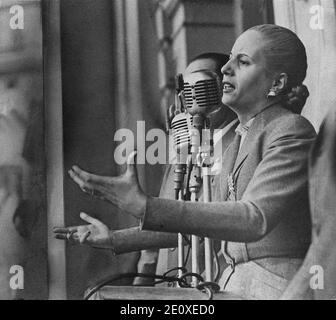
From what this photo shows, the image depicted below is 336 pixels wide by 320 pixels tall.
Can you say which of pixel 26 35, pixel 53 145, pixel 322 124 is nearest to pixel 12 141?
pixel 53 145

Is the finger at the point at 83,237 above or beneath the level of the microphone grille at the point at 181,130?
beneath

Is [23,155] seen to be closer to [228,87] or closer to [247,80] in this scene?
[228,87]

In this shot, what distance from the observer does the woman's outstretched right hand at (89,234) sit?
22.3ft

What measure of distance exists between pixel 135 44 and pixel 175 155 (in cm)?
91

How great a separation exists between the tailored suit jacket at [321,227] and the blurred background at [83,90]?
0.25 metres

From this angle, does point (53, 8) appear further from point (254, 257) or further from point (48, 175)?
point (254, 257)

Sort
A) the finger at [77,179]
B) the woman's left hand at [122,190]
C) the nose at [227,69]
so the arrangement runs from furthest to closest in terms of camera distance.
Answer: the nose at [227,69] → the finger at [77,179] → the woman's left hand at [122,190]

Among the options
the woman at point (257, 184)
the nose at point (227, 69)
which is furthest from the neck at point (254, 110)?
the nose at point (227, 69)

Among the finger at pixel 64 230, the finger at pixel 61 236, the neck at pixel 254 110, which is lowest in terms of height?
the finger at pixel 61 236

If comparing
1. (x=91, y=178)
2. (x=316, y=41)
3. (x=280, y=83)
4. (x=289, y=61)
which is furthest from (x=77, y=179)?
(x=316, y=41)

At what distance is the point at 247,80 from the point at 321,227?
1160 millimetres

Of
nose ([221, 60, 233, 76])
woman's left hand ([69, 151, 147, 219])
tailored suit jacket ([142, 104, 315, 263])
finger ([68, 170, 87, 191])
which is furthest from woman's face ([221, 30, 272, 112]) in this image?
finger ([68, 170, 87, 191])

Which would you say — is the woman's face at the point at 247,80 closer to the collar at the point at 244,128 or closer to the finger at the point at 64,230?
the collar at the point at 244,128

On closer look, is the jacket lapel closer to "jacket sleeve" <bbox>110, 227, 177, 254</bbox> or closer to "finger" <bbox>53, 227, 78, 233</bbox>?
"jacket sleeve" <bbox>110, 227, 177, 254</bbox>
